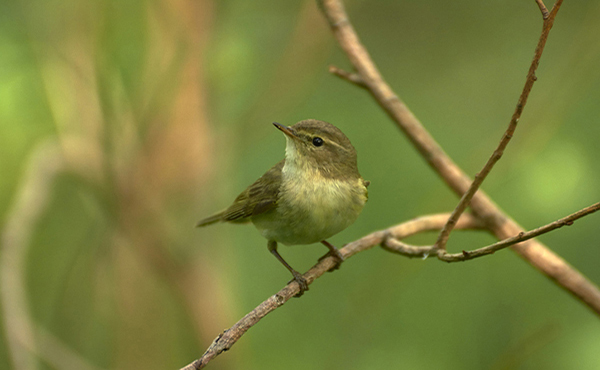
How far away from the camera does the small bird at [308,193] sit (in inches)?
105

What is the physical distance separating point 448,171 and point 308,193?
0.64 meters

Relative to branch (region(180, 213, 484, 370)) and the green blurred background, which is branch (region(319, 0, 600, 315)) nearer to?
branch (region(180, 213, 484, 370))

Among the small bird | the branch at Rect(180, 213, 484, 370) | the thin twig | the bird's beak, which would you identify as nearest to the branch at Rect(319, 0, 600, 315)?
the branch at Rect(180, 213, 484, 370)

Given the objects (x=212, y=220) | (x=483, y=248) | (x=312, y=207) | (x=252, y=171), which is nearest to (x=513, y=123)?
(x=483, y=248)

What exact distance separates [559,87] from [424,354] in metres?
1.78

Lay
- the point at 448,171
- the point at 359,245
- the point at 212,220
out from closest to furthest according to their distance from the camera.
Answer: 1. the point at 359,245
2. the point at 448,171
3. the point at 212,220

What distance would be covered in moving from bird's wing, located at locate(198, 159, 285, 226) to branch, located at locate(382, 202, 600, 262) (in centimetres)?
63

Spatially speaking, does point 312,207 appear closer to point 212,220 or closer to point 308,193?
point 308,193

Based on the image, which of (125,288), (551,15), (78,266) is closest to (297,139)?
(551,15)

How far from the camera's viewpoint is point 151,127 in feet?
14.0

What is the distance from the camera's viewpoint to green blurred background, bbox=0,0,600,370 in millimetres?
3398

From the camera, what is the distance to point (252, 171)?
16.6 ft

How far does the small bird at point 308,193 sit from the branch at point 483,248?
30 centimetres

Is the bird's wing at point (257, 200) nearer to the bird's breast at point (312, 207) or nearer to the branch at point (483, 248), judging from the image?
the bird's breast at point (312, 207)
